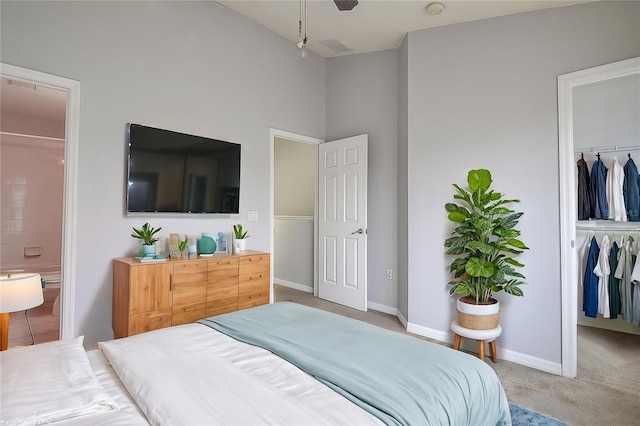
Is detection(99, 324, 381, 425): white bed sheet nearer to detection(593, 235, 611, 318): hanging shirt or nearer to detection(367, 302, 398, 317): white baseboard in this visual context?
detection(367, 302, 398, 317): white baseboard

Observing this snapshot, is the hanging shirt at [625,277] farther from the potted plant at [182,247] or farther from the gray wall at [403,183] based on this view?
the potted plant at [182,247]

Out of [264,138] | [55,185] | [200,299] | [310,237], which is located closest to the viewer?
[200,299]

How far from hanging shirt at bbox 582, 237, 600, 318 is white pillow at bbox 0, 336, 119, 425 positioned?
394 centimetres

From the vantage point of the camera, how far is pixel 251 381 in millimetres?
1131

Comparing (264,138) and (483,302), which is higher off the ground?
(264,138)

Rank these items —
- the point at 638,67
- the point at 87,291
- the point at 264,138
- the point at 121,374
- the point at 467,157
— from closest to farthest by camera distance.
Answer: the point at 121,374 → the point at 638,67 → the point at 87,291 → the point at 467,157 → the point at 264,138

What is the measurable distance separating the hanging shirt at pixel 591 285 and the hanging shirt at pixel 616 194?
294mm

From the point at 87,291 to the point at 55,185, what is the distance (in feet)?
13.3

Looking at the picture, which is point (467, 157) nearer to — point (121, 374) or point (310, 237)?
point (310, 237)

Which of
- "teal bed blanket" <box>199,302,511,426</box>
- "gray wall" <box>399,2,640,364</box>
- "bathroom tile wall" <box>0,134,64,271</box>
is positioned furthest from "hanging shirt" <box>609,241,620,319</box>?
"bathroom tile wall" <box>0,134,64,271</box>

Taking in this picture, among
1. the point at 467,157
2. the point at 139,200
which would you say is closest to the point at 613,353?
the point at 467,157

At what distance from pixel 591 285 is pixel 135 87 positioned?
4490 millimetres

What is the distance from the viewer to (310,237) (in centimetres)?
504

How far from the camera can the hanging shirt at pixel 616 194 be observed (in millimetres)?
3271
